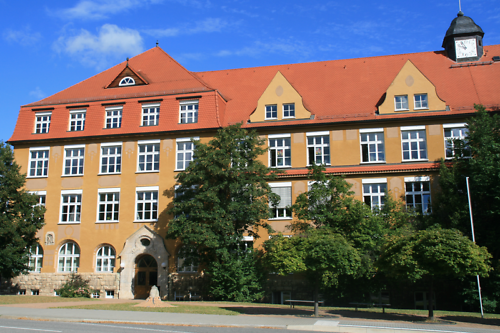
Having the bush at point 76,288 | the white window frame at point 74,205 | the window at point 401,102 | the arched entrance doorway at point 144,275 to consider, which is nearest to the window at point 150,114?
the white window frame at point 74,205

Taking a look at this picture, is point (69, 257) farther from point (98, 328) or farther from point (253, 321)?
point (253, 321)

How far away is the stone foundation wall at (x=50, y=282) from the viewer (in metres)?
29.1

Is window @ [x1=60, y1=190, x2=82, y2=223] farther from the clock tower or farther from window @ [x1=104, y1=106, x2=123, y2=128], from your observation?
the clock tower

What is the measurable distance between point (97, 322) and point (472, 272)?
1278cm

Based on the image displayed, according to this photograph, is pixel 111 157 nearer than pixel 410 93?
No

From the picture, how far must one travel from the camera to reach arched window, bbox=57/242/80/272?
30219 millimetres

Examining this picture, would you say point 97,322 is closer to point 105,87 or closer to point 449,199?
point 449,199

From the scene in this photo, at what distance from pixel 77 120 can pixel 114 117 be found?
272 centimetres

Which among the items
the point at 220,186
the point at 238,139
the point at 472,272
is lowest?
the point at 472,272

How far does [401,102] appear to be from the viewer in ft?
95.8

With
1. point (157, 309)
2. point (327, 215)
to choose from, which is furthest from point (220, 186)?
point (157, 309)

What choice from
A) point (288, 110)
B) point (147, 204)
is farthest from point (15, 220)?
point (288, 110)

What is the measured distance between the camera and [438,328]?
1427 centimetres

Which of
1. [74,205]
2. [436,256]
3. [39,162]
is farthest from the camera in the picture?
[39,162]
